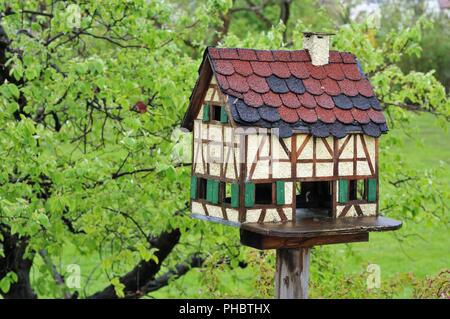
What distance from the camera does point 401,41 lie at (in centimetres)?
778

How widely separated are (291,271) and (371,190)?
2.00 feet

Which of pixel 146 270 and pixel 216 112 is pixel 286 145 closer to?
pixel 216 112

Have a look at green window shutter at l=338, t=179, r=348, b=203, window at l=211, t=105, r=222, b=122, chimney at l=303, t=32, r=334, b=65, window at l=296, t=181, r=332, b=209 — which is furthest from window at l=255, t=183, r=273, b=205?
chimney at l=303, t=32, r=334, b=65

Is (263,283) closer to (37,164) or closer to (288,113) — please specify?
(37,164)

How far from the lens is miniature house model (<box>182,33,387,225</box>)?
4.26m

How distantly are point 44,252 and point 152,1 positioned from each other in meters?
2.49

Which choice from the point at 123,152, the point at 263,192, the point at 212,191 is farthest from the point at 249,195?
the point at 123,152

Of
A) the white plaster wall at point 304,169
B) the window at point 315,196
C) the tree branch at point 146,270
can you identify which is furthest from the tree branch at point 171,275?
the white plaster wall at point 304,169

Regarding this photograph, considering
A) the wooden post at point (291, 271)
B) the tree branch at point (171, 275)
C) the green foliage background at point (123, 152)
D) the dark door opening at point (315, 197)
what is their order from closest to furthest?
the wooden post at point (291, 271), the dark door opening at point (315, 197), the green foliage background at point (123, 152), the tree branch at point (171, 275)

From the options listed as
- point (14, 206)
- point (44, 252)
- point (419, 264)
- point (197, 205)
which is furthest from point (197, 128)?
point (419, 264)

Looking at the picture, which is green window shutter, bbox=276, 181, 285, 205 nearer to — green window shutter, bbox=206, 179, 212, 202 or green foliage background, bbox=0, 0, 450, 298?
green window shutter, bbox=206, 179, 212, 202

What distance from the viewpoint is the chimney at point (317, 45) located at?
450 cm

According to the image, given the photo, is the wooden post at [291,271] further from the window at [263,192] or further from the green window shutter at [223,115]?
the green window shutter at [223,115]

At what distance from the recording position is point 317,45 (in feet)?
14.9
